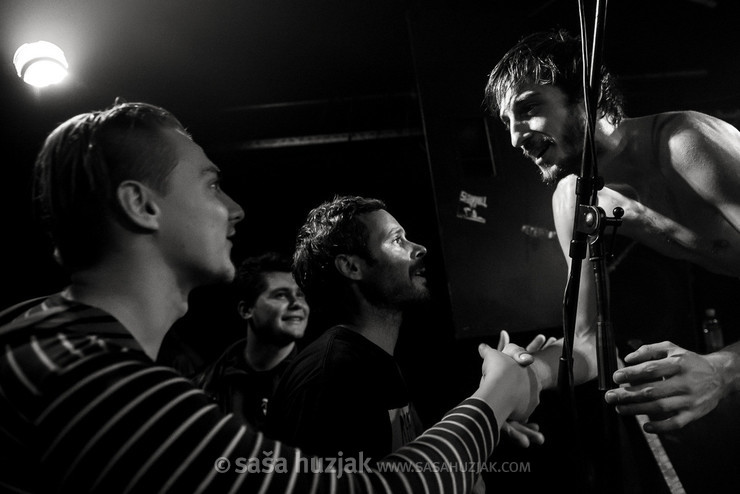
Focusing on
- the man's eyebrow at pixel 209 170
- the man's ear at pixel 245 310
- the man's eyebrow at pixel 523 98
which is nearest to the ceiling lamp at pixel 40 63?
the man's ear at pixel 245 310

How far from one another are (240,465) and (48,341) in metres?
0.43

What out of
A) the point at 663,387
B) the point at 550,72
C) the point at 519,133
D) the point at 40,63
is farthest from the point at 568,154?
the point at 40,63

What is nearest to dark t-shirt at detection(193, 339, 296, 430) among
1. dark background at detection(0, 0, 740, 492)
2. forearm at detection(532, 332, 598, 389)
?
dark background at detection(0, 0, 740, 492)

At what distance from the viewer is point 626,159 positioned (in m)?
2.35

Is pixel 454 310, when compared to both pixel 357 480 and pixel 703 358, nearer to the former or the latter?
pixel 703 358

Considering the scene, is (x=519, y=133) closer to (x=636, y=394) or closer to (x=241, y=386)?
(x=636, y=394)

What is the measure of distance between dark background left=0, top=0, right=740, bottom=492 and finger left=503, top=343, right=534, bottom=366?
1159 millimetres

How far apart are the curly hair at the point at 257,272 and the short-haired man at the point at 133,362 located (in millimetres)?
2842

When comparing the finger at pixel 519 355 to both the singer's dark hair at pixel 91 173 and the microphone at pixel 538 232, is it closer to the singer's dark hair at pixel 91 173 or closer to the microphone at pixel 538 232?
the singer's dark hair at pixel 91 173

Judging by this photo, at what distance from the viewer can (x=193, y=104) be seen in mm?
4570

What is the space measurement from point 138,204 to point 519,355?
1.23m

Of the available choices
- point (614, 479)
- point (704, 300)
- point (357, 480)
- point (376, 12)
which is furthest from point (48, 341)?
point (704, 300)

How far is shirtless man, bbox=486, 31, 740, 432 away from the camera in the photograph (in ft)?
6.72

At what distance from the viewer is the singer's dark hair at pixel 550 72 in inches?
93.4
